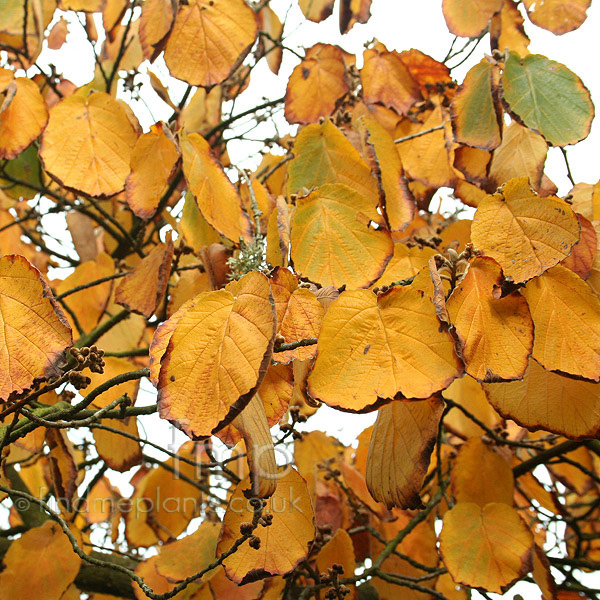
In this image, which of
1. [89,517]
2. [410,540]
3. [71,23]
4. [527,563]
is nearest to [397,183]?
[527,563]

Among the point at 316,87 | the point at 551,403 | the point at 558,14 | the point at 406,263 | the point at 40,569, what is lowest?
the point at 40,569

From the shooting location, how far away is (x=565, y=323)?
0.85 m

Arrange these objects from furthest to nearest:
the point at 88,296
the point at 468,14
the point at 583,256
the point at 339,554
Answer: the point at 88,296
the point at 468,14
the point at 339,554
the point at 583,256

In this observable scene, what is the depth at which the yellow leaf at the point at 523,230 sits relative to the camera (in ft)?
2.76

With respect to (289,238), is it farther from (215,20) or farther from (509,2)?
(509,2)

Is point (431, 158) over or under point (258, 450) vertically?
over

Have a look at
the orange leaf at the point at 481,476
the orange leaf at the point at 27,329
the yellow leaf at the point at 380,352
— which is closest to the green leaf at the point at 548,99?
the yellow leaf at the point at 380,352

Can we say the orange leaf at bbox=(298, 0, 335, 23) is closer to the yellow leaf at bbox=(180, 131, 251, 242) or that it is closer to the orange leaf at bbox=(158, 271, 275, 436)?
the yellow leaf at bbox=(180, 131, 251, 242)

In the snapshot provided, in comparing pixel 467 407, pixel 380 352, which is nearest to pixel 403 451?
pixel 380 352

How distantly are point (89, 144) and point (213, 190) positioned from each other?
1.09ft

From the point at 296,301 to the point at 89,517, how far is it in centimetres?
216

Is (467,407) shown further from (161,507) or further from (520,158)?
(161,507)

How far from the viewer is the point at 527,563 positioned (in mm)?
1203

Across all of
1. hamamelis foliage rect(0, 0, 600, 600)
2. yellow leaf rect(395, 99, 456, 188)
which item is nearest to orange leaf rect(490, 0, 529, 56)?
hamamelis foliage rect(0, 0, 600, 600)
